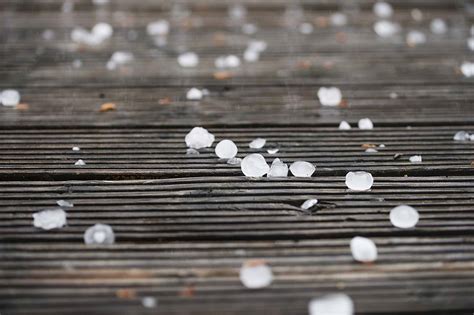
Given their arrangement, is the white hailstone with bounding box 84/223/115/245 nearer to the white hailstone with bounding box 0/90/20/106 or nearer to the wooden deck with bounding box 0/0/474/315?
the wooden deck with bounding box 0/0/474/315

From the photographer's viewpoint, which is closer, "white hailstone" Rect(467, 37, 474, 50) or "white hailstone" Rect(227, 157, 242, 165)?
"white hailstone" Rect(227, 157, 242, 165)

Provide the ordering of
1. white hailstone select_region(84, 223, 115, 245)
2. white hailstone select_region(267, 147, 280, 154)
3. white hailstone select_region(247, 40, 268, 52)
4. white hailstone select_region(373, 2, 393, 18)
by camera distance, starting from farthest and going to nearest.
→ white hailstone select_region(373, 2, 393, 18), white hailstone select_region(247, 40, 268, 52), white hailstone select_region(267, 147, 280, 154), white hailstone select_region(84, 223, 115, 245)

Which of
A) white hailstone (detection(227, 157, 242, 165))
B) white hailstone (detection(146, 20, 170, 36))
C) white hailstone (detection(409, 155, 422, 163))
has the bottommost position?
white hailstone (detection(227, 157, 242, 165))

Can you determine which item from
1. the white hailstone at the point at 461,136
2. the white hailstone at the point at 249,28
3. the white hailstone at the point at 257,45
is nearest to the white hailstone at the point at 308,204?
the white hailstone at the point at 461,136

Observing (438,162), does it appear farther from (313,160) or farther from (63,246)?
(63,246)

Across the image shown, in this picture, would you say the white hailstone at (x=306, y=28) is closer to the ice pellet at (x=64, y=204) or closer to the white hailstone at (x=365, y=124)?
the white hailstone at (x=365, y=124)

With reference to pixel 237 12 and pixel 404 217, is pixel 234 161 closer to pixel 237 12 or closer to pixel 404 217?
pixel 404 217

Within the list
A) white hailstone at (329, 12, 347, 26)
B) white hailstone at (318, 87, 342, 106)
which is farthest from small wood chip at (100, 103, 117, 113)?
white hailstone at (329, 12, 347, 26)

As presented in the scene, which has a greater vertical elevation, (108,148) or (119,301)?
(108,148)

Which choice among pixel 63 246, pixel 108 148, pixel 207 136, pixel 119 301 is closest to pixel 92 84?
pixel 108 148
